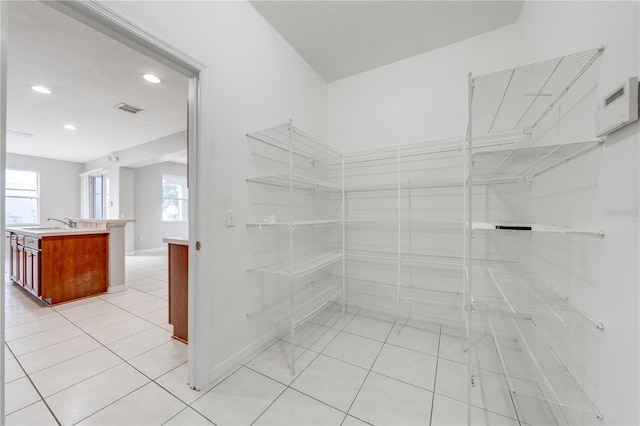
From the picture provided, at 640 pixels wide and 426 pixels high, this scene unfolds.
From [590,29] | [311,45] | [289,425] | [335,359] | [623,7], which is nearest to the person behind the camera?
[623,7]

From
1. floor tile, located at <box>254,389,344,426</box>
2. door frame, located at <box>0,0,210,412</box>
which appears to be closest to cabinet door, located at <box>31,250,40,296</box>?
door frame, located at <box>0,0,210,412</box>

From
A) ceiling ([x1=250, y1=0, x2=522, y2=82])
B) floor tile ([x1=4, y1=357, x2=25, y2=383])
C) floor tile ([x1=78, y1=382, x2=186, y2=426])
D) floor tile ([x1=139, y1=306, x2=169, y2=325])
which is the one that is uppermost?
ceiling ([x1=250, y1=0, x2=522, y2=82])

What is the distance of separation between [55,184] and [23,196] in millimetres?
675

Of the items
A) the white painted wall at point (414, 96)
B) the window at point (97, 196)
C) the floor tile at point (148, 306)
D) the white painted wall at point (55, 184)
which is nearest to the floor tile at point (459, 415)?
the white painted wall at point (414, 96)

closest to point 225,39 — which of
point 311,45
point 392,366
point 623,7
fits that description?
point 311,45

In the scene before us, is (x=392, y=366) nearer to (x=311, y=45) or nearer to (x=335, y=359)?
(x=335, y=359)

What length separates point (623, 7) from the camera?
0.85m

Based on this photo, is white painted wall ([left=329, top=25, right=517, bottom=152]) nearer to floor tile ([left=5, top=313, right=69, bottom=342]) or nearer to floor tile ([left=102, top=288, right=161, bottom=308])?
floor tile ([left=102, top=288, right=161, bottom=308])

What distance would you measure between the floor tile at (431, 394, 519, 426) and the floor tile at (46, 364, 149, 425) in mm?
1822

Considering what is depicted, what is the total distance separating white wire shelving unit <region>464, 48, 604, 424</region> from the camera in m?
1.04

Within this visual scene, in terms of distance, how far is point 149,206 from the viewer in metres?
6.47

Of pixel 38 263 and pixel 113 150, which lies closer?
pixel 38 263

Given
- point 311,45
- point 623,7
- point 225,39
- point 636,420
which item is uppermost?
point 311,45

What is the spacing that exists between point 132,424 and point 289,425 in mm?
827
